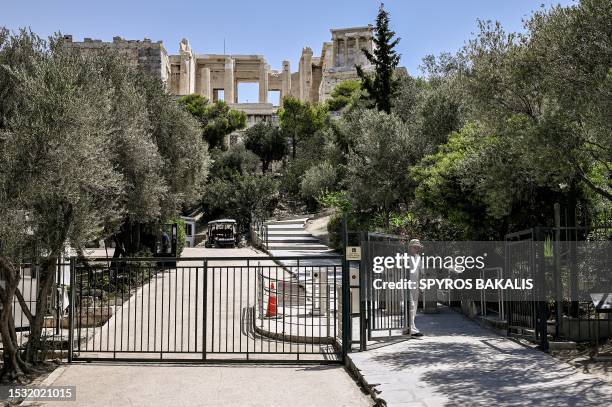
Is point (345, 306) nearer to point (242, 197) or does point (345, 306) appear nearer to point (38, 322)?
point (38, 322)

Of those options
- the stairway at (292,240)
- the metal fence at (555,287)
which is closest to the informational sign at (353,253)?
the metal fence at (555,287)

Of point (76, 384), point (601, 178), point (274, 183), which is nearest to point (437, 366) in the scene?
point (76, 384)

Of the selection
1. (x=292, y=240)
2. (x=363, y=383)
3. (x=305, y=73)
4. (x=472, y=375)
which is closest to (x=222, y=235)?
(x=292, y=240)

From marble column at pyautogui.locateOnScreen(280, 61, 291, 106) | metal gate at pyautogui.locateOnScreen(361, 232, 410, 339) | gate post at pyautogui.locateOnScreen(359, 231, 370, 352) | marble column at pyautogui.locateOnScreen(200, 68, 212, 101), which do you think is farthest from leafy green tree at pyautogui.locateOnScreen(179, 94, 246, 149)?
gate post at pyautogui.locateOnScreen(359, 231, 370, 352)

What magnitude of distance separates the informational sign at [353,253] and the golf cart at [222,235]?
30.2m

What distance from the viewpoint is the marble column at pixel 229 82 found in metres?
109

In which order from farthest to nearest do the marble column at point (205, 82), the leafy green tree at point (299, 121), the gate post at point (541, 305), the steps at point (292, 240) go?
the marble column at point (205, 82) < the leafy green tree at point (299, 121) < the steps at point (292, 240) < the gate post at point (541, 305)

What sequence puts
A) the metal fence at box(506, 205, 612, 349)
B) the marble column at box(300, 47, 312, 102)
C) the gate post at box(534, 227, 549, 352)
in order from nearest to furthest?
the gate post at box(534, 227, 549, 352) < the metal fence at box(506, 205, 612, 349) < the marble column at box(300, 47, 312, 102)

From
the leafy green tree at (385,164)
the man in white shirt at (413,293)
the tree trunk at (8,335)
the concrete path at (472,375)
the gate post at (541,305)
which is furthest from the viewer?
the leafy green tree at (385,164)

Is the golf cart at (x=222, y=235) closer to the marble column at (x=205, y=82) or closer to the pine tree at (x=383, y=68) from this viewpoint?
the pine tree at (x=383, y=68)

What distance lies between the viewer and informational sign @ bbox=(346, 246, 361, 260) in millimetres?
10312

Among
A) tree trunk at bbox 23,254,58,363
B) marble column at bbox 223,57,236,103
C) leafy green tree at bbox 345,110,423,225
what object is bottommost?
tree trunk at bbox 23,254,58,363

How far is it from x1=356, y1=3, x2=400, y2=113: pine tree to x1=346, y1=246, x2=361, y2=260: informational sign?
84.6ft

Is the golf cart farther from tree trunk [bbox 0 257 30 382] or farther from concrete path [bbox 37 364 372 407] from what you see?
tree trunk [bbox 0 257 30 382]
